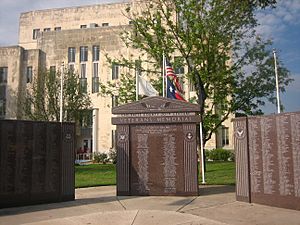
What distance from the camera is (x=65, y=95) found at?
33.1m

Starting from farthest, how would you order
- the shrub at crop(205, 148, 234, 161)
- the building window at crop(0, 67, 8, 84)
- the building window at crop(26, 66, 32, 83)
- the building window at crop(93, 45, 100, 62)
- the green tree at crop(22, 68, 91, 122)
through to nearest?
the building window at crop(0, 67, 8, 84) < the building window at crop(26, 66, 32, 83) < the building window at crop(93, 45, 100, 62) < the shrub at crop(205, 148, 234, 161) < the green tree at crop(22, 68, 91, 122)

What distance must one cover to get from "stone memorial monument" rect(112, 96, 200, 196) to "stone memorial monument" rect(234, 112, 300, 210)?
1.50 metres

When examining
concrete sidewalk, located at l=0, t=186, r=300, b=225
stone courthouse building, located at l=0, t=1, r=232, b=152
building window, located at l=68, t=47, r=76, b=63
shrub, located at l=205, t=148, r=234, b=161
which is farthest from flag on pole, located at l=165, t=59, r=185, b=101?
building window, located at l=68, t=47, r=76, b=63

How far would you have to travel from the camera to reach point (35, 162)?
32.3 ft

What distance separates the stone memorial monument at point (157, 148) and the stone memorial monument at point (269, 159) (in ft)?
4.93

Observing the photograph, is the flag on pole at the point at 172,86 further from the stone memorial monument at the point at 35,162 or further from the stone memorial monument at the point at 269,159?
the stone memorial monument at the point at 35,162

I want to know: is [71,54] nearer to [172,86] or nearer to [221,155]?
[221,155]

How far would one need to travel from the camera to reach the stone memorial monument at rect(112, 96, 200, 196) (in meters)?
10.8

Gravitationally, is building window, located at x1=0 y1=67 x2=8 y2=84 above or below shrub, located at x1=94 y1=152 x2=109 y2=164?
above

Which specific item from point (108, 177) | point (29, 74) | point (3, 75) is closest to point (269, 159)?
point (108, 177)

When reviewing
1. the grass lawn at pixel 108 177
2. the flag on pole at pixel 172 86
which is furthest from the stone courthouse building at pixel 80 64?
the flag on pole at pixel 172 86

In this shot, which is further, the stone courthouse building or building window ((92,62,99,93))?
building window ((92,62,99,93))

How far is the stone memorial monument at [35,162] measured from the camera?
943 cm

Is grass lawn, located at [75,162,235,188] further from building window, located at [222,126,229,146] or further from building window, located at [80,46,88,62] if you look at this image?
building window, located at [80,46,88,62]
